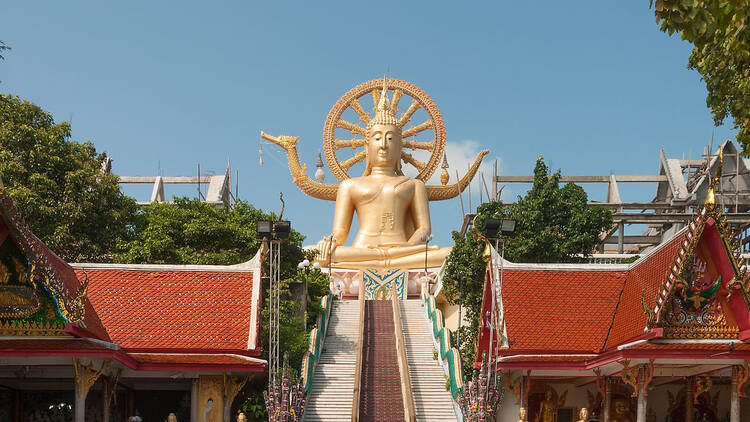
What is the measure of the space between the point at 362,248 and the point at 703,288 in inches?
709

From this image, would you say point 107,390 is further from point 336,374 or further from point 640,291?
point 640,291

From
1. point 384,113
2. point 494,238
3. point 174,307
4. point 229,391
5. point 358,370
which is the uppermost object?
point 384,113

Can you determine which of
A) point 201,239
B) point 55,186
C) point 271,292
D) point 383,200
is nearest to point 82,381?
point 271,292

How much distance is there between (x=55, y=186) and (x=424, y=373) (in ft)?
35.1

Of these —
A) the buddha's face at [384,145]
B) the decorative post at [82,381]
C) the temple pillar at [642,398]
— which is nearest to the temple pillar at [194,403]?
the decorative post at [82,381]

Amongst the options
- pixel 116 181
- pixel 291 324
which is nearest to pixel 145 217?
pixel 116 181

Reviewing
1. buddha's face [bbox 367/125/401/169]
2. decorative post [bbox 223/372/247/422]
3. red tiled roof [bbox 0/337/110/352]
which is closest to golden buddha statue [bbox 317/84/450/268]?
buddha's face [bbox 367/125/401/169]

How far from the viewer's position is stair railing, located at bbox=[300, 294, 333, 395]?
62.4 ft

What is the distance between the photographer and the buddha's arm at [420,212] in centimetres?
3338

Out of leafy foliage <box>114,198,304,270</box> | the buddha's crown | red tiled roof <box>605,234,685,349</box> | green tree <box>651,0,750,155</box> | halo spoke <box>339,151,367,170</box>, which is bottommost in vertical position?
red tiled roof <box>605,234,685,349</box>

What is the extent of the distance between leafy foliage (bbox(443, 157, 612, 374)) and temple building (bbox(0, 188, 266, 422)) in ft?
25.8

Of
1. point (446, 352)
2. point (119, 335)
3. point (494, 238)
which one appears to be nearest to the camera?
point (494, 238)

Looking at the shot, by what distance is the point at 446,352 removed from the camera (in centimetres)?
2000

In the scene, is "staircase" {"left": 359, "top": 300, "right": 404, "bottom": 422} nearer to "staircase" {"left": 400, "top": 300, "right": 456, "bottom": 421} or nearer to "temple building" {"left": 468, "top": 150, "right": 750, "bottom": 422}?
"staircase" {"left": 400, "top": 300, "right": 456, "bottom": 421}
